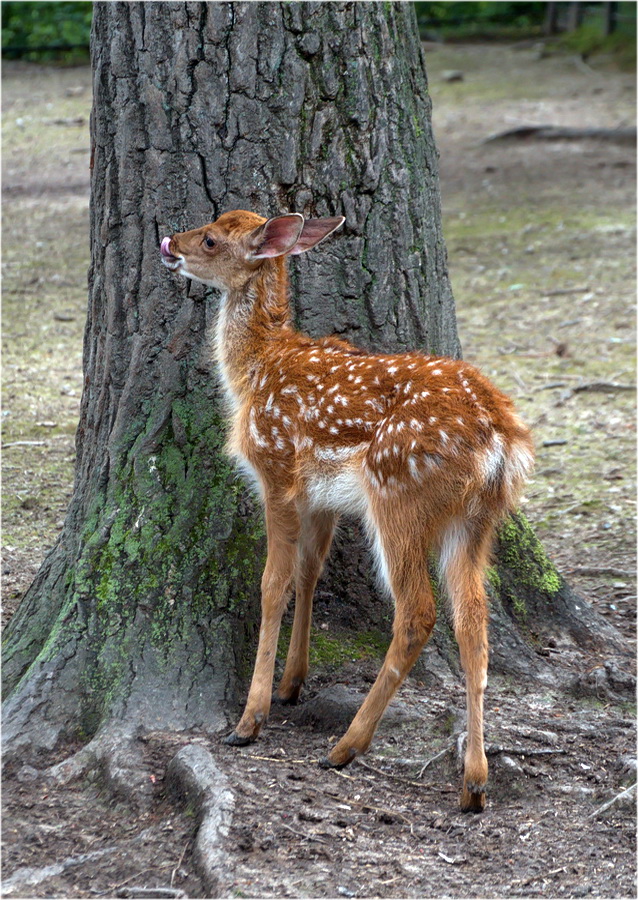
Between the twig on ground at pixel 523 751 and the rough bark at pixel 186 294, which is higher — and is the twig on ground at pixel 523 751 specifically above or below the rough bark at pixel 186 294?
below

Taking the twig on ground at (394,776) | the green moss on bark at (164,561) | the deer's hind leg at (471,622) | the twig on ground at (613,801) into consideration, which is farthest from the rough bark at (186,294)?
the twig on ground at (613,801)

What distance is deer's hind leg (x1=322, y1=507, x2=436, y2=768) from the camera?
364cm

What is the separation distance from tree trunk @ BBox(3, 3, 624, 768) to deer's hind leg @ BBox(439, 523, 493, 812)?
63 cm

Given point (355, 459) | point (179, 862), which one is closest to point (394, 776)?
point (179, 862)

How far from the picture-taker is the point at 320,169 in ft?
13.5

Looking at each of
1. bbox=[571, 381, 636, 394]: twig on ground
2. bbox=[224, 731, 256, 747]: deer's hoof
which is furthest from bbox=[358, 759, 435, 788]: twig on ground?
bbox=[571, 381, 636, 394]: twig on ground

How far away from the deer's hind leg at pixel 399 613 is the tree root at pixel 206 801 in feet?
1.43

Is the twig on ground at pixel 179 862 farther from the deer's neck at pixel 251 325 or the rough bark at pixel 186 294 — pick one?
the deer's neck at pixel 251 325

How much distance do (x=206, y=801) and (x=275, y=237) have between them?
6.46 ft

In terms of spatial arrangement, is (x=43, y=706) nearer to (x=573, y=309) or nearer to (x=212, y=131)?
(x=212, y=131)

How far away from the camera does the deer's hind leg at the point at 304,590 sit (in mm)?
4105

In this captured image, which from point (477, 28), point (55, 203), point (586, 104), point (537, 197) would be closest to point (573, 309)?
point (537, 197)

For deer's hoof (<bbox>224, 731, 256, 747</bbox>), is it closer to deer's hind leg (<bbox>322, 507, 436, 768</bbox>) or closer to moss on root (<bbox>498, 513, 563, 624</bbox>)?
deer's hind leg (<bbox>322, 507, 436, 768</bbox>)

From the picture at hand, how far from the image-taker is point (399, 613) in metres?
3.69
